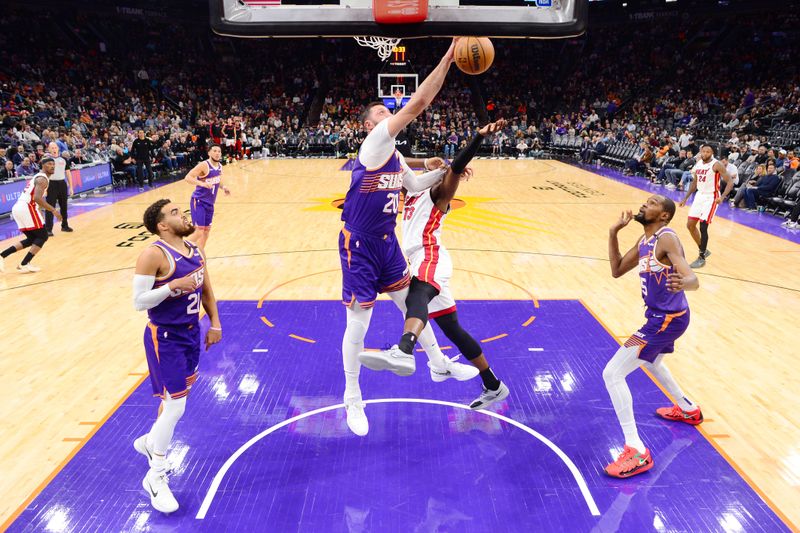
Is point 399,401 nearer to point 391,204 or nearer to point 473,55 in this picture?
point 391,204

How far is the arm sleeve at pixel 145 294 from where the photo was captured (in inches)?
135

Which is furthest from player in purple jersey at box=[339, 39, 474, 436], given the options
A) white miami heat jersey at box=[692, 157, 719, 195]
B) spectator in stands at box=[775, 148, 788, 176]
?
spectator in stands at box=[775, 148, 788, 176]

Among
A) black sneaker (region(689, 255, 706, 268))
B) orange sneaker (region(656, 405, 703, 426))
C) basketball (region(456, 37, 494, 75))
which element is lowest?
black sneaker (region(689, 255, 706, 268))

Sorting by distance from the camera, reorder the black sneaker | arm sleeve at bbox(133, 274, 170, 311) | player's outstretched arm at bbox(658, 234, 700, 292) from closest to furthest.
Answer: arm sleeve at bbox(133, 274, 170, 311)
player's outstretched arm at bbox(658, 234, 700, 292)
the black sneaker

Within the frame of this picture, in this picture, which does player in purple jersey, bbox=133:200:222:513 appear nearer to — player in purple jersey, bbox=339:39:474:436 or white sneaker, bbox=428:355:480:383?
player in purple jersey, bbox=339:39:474:436

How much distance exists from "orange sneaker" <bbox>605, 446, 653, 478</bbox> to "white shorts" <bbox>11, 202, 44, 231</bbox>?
8.45m

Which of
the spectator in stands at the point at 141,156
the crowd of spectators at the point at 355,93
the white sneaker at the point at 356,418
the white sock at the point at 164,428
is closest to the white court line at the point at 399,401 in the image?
the white sock at the point at 164,428

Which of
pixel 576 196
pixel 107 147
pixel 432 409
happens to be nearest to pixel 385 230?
pixel 432 409

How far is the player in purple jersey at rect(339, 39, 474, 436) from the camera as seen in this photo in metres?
3.95

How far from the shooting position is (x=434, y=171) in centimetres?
439

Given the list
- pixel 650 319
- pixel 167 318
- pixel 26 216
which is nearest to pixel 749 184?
pixel 650 319

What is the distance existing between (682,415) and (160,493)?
12.6 feet

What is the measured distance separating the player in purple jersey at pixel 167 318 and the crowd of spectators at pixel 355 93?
1404 cm

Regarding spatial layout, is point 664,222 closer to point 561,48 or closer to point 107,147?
point 107,147
